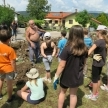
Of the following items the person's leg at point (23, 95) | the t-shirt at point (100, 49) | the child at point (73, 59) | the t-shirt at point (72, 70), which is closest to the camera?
the child at point (73, 59)

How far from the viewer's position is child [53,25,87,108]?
373 centimetres

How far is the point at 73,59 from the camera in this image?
3.85 m

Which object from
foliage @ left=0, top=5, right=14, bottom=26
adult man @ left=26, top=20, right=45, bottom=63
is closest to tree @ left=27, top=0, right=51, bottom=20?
foliage @ left=0, top=5, right=14, bottom=26

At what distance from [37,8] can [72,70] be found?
65.3 m

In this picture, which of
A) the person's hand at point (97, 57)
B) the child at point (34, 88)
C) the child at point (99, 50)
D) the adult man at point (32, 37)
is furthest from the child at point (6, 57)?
the adult man at point (32, 37)

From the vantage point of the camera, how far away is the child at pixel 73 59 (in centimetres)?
373

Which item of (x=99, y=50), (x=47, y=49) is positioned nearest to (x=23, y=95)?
(x=47, y=49)

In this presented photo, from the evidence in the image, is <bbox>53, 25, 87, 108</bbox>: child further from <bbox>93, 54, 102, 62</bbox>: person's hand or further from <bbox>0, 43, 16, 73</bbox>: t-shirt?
<bbox>0, 43, 16, 73</bbox>: t-shirt

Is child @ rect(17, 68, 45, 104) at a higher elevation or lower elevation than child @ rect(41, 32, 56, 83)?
lower

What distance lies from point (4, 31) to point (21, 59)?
4870mm

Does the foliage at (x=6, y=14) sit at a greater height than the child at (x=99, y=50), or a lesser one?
greater

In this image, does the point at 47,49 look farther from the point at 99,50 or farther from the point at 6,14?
the point at 6,14

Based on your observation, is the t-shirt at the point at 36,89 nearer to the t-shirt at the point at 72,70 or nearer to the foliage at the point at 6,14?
the t-shirt at the point at 72,70

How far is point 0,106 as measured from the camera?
475cm
